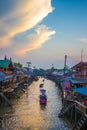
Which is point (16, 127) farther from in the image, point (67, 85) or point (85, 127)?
point (67, 85)

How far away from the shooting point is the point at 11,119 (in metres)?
40.1

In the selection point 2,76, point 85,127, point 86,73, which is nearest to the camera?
point 85,127

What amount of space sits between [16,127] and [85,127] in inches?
394

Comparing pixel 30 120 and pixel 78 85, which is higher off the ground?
pixel 78 85

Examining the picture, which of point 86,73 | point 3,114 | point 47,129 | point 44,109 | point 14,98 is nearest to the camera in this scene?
point 47,129

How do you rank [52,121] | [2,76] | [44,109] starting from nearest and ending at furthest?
[52,121], [44,109], [2,76]

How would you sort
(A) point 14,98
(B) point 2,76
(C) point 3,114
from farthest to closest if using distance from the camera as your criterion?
(A) point 14,98 < (B) point 2,76 < (C) point 3,114

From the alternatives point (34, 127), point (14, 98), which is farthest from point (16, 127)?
point (14, 98)

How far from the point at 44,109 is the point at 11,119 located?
37.6 feet

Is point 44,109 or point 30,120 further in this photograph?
point 44,109

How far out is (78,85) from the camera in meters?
55.3

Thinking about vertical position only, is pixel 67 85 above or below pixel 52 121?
above

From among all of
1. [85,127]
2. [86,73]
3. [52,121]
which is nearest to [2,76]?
[86,73]

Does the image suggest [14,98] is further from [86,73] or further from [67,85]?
[86,73]
